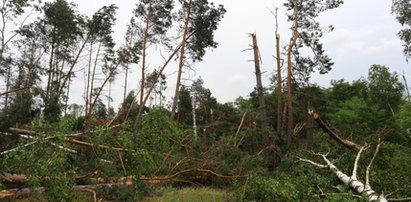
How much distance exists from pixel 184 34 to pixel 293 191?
40.0ft

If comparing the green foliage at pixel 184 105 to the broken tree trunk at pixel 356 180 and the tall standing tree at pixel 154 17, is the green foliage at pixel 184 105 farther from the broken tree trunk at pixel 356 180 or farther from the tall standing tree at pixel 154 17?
the broken tree trunk at pixel 356 180

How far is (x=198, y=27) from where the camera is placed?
16953 millimetres

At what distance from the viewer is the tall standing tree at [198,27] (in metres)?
16.8

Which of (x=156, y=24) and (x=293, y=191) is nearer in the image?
(x=293, y=191)

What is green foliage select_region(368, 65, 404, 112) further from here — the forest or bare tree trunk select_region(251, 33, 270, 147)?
bare tree trunk select_region(251, 33, 270, 147)

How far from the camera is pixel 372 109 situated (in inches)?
1077

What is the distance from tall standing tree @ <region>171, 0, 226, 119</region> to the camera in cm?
1677

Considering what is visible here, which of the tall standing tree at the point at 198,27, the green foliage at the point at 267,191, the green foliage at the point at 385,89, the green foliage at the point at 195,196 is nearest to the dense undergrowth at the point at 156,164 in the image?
the green foliage at the point at 267,191

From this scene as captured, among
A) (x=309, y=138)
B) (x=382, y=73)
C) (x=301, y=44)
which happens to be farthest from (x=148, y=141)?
(x=382, y=73)

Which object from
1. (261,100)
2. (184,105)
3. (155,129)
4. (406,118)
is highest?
(184,105)

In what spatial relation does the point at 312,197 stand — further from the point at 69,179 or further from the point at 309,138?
the point at 309,138

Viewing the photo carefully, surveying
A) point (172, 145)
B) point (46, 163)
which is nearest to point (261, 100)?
point (172, 145)

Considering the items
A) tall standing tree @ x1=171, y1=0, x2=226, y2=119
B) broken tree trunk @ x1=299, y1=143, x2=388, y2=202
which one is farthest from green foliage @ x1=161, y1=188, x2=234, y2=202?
tall standing tree @ x1=171, y1=0, x2=226, y2=119

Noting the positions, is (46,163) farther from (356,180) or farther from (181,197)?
(356,180)
